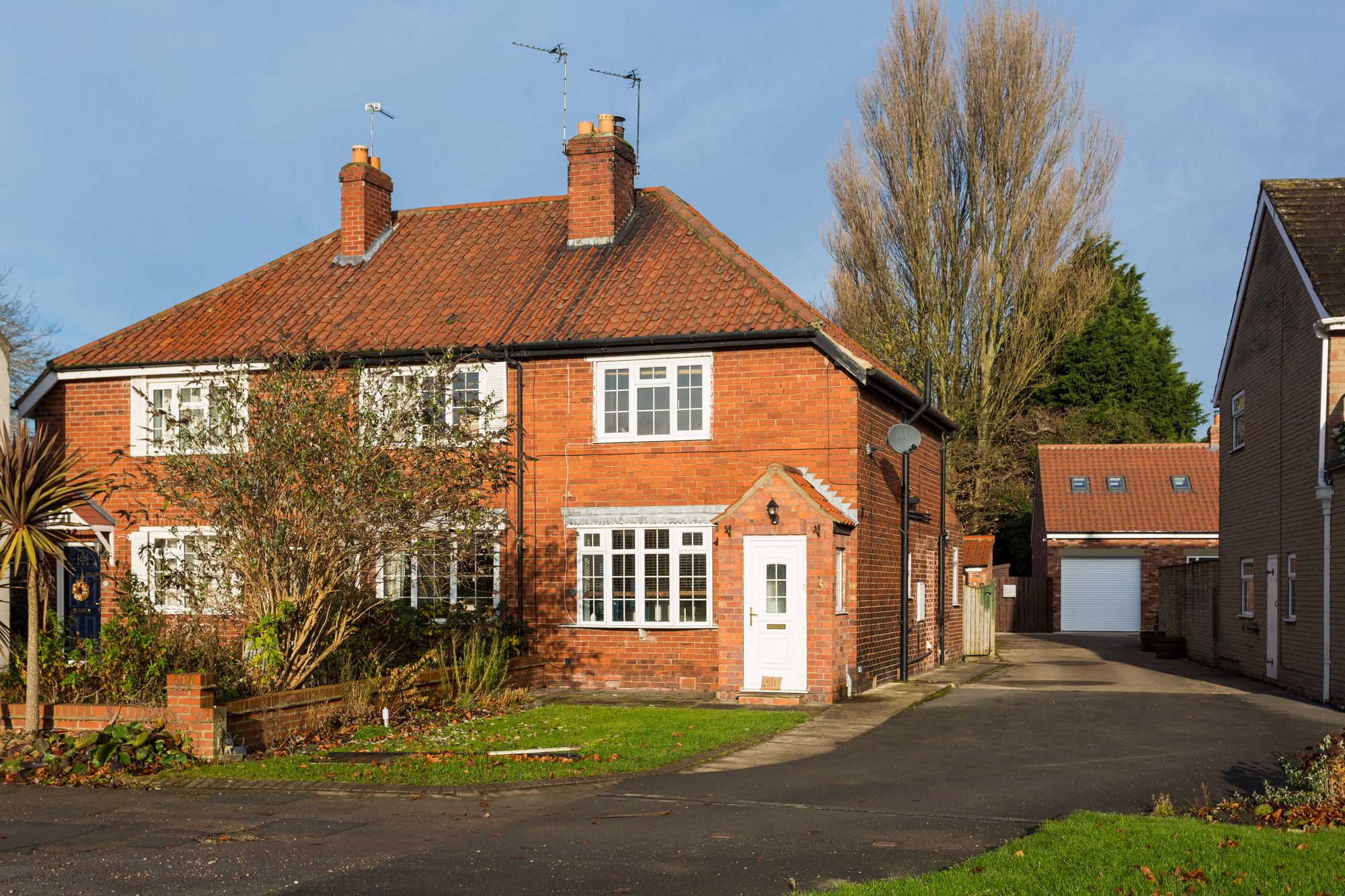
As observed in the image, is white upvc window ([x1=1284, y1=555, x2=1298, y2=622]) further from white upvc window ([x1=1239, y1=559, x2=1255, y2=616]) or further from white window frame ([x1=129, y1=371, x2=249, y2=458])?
white window frame ([x1=129, y1=371, x2=249, y2=458])

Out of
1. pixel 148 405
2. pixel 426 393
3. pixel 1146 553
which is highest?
pixel 148 405

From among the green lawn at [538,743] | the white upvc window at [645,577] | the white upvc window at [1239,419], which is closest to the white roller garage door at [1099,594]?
the white upvc window at [1239,419]

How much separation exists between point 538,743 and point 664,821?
13.4 ft

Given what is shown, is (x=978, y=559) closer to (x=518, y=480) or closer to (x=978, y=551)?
(x=978, y=551)

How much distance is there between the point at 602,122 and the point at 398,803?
1498 centimetres

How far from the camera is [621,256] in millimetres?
22125

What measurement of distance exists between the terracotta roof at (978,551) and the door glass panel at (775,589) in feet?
54.1

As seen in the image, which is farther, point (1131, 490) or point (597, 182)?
point (1131, 490)

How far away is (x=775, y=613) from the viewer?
18016 mm

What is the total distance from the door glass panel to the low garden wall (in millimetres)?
6787

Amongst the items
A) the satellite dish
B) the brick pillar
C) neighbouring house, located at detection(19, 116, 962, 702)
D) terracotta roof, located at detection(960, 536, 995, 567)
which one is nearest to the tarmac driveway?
→ the brick pillar

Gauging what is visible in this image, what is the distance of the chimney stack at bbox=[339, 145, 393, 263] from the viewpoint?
2420 cm

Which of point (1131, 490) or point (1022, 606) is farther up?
point (1131, 490)

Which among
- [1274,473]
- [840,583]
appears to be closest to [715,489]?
[840,583]
